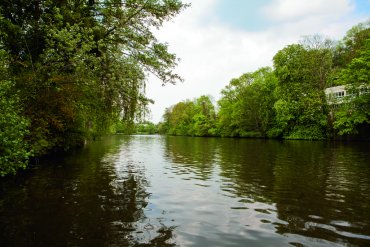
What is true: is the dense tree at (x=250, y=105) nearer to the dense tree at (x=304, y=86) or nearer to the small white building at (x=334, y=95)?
the dense tree at (x=304, y=86)

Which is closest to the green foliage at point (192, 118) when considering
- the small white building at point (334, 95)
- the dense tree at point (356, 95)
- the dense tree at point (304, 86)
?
the dense tree at point (304, 86)

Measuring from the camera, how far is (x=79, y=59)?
16.5 metres

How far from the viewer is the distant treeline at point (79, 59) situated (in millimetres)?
16375

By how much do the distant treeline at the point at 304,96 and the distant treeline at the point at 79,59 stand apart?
4221 centimetres

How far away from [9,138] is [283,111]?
201 feet

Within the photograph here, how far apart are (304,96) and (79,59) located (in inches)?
2166

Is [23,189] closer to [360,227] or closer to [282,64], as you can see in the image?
[360,227]

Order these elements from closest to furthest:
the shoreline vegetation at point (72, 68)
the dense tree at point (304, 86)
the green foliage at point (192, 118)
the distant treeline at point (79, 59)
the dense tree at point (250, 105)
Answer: the shoreline vegetation at point (72, 68) < the distant treeline at point (79, 59) < the dense tree at point (304, 86) < the dense tree at point (250, 105) < the green foliage at point (192, 118)

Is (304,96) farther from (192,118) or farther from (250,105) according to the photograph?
(192,118)

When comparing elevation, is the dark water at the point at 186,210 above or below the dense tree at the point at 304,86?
below

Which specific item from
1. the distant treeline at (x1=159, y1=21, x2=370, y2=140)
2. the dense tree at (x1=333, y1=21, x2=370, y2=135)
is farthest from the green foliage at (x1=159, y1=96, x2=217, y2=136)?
the dense tree at (x1=333, y1=21, x2=370, y2=135)

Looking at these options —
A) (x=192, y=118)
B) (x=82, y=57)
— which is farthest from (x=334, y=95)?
(x=192, y=118)

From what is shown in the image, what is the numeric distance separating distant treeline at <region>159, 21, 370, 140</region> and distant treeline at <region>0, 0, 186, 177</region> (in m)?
42.2

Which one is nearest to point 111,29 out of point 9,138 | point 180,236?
point 9,138
